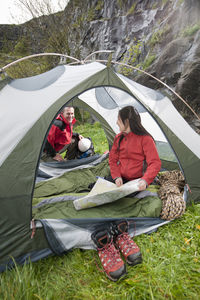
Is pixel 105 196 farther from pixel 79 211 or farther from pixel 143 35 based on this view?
pixel 143 35

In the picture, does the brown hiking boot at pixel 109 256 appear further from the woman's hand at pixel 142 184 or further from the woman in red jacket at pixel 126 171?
→ the woman's hand at pixel 142 184

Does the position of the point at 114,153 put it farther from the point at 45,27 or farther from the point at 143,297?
the point at 45,27

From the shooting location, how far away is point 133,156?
2.03m

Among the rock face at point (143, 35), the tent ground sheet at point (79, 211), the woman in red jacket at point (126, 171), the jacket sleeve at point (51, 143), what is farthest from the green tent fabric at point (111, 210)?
the rock face at point (143, 35)

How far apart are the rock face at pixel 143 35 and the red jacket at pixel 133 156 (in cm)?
287

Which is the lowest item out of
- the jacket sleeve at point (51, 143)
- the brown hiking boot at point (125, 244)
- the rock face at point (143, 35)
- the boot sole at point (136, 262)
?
the boot sole at point (136, 262)

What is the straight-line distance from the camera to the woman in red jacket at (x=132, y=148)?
76.1 inches

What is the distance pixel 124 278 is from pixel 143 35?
933cm

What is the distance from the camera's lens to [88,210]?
1751mm

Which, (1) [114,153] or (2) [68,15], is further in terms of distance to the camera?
(2) [68,15]

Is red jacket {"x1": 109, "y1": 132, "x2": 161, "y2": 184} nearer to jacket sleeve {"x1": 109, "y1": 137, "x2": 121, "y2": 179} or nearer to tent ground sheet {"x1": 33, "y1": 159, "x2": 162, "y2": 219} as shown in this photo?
jacket sleeve {"x1": 109, "y1": 137, "x2": 121, "y2": 179}

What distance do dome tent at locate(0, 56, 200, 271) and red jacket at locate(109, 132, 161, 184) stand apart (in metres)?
0.23

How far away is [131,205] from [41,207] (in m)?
0.88

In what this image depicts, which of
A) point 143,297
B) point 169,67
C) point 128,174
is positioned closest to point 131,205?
point 128,174
